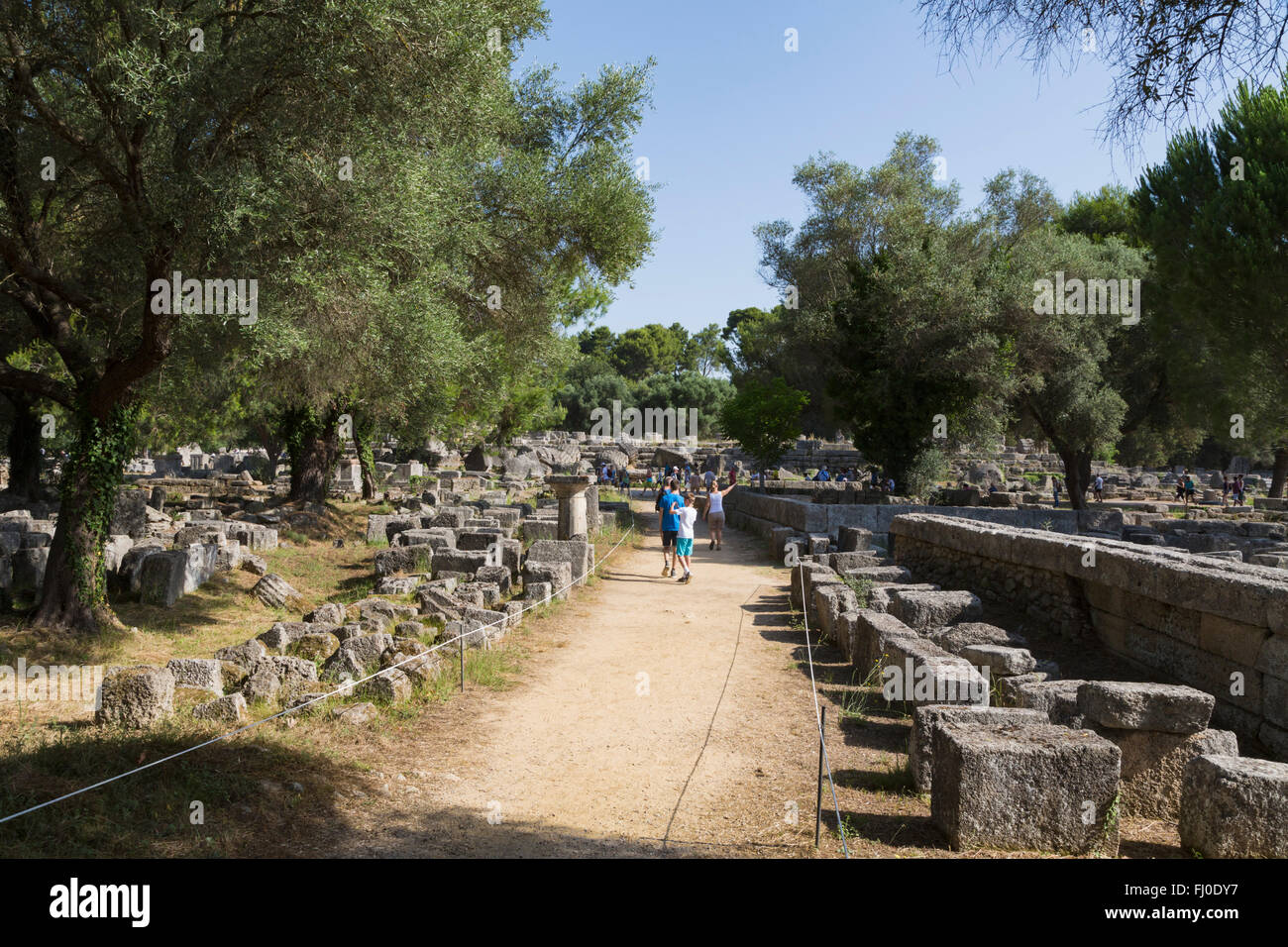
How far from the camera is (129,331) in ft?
33.6

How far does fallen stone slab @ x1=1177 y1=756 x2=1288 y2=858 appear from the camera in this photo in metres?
4.28

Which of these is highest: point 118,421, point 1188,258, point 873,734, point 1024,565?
point 1188,258

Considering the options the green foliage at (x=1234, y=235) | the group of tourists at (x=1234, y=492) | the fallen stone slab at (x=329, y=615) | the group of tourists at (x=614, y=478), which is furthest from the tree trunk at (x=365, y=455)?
the group of tourists at (x=1234, y=492)

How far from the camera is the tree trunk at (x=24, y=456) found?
19.9 meters

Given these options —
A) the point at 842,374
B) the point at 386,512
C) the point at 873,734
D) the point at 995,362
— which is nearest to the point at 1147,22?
the point at 873,734

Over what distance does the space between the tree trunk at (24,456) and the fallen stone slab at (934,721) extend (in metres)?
21.4

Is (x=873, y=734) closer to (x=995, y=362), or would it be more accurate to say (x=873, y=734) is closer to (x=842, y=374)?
(x=995, y=362)

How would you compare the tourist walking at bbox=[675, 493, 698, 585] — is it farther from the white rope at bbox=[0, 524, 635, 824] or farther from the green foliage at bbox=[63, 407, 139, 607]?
the green foliage at bbox=[63, 407, 139, 607]

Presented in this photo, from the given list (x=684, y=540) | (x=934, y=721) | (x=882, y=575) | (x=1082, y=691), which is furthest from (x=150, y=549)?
(x=1082, y=691)

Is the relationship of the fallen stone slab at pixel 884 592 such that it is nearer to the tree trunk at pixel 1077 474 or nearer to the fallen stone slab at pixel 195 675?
the fallen stone slab at pixel 195 675

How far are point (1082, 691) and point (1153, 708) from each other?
1.42ft

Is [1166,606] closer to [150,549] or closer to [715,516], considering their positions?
[715,516]

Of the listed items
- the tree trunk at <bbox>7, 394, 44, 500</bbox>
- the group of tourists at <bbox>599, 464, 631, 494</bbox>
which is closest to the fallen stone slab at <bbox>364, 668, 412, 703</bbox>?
the tree trunk at <bbox>7, 394, 44, 500</bbox>

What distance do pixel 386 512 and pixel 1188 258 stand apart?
20.4 metres
